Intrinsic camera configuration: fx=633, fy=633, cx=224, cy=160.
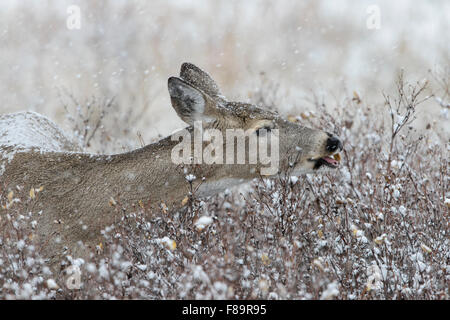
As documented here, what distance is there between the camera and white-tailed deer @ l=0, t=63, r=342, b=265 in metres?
4.91

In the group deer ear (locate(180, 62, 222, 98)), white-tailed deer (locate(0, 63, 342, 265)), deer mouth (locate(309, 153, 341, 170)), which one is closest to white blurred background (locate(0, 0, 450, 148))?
deer ear (locate(180, 62, 222, 98))

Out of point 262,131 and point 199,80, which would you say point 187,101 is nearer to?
point 262,131

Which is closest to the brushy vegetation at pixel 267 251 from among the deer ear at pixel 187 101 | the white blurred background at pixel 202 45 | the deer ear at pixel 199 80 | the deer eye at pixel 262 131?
the deer eye at pixel 262 131

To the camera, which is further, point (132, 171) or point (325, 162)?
point (325, 162)

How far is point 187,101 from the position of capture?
5277 mm

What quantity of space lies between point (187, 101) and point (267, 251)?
1444mm

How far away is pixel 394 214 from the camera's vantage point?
5234 millimetres

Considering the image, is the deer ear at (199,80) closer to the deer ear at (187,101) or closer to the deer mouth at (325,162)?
the deer ear at (187,101)

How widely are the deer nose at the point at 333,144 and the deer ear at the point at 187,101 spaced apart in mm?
1080

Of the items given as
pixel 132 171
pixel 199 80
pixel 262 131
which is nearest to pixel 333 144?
pixel 262 131

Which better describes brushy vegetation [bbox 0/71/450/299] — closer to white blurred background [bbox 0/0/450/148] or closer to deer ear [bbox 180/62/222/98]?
deer ear [bbox 180/62/222/98]

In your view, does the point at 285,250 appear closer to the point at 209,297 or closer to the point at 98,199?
the point at 209,297

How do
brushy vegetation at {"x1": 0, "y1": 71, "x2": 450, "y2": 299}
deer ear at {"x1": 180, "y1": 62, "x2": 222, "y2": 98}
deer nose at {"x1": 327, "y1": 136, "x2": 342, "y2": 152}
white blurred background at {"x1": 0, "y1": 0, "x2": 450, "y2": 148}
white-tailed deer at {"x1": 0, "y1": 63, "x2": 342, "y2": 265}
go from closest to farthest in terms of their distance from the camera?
brushy vegetation at {"x1": 0, "y1": 71, "x2": 450, "y2": 299}, white-tailed deer at {"x1": 0, "y1": 63, "x2": 342, "y2": 265}, deer nose at {"x1": 327, "y1": 136, "x2": 342, "y2": 152}, deer ear at {"x1": 180, "y1": 62, "x2": 222, "y2": 98}, white blurred background at {"x1": 0, "y1": 0, "x2": 450, "y2": 148}
